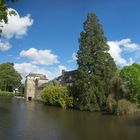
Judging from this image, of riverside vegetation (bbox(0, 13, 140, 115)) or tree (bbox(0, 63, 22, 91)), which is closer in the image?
riverside vegetation (bbox(0, 13, 140, 115))

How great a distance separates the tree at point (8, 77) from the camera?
376ft

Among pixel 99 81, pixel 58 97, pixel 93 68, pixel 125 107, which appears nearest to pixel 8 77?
pixel 58 97

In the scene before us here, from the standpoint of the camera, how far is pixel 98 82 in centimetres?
5566

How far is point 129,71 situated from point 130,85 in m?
2.64

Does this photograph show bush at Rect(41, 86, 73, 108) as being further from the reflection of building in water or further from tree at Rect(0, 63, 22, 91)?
tree at Rect(0, 63, 22, 91)

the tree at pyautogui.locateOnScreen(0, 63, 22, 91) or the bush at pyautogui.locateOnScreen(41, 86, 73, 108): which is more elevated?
the tree at pyautogui.locateOnScreen(0, 63, 22, 91)

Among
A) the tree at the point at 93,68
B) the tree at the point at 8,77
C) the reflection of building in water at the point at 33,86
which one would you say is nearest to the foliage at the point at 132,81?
the tree at the point at 93,68

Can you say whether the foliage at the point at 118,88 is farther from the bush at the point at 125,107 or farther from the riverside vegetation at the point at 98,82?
the bush at the point at 125,107

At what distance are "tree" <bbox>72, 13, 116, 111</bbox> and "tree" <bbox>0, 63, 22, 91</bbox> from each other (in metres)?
59.2

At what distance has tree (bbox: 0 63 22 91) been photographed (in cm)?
11455

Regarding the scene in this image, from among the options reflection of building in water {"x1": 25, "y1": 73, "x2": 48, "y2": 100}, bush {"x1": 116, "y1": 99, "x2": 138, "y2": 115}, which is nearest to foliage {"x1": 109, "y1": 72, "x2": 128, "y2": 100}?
bush {"x1": 116, "y1": 99, "x2": 138, "y2": 115}

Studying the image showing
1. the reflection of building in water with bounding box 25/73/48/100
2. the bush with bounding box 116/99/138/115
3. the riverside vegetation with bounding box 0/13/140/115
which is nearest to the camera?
the bush with bounding box 116/99/138/115

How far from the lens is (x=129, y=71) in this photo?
52062 mm

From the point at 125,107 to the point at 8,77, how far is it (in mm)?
76696
